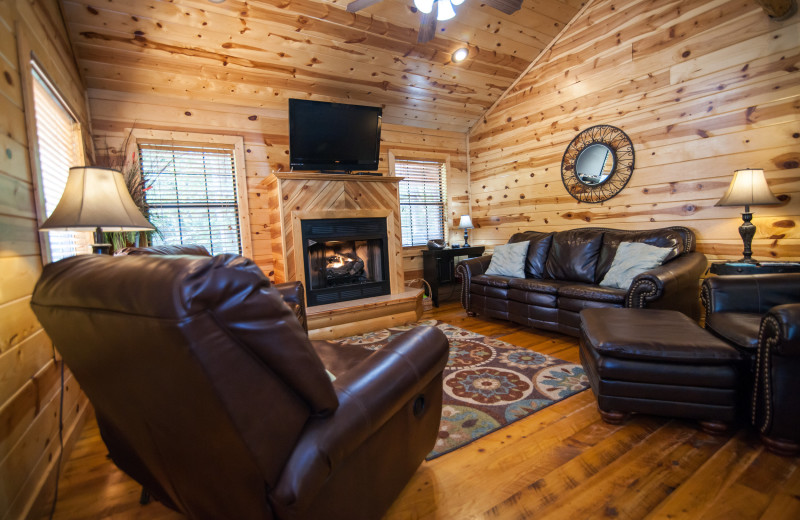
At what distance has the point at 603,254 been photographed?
3580 mm

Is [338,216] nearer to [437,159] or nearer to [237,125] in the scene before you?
[237,125]

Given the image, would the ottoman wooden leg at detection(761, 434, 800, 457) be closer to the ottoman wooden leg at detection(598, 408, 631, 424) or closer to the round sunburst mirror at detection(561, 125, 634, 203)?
the ottoman wooden leg at detection(598, 408, 631, 424)

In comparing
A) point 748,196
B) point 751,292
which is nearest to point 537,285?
point 751,292

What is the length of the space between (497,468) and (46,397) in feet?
6.41

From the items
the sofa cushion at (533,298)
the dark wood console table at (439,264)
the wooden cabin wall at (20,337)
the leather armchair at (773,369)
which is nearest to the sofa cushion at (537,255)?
the sofa cushion at (533,298)

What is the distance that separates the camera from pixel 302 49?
3.53 m

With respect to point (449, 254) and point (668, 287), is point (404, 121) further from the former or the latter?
point (668, 287)

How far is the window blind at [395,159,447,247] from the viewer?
518 cm

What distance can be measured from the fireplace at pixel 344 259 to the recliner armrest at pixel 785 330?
312cm

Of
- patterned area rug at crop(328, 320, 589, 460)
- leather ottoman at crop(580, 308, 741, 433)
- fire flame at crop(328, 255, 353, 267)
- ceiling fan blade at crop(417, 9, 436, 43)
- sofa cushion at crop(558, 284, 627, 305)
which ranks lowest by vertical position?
patterned area rug at crop(328, 320, 589, 460)

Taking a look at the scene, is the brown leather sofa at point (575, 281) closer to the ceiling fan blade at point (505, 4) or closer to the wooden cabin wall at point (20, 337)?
the ceiling fan blade at point (505, 4)

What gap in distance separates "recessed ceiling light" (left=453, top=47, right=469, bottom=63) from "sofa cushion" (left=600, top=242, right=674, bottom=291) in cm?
263

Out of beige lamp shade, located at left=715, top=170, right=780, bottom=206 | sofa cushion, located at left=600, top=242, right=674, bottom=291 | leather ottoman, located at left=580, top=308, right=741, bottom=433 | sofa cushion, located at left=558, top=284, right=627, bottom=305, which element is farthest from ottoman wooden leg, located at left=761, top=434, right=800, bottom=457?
beige lamp shade, located at left=715, top=170, right=780, bottom=206

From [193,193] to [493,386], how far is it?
3422 millimetres
